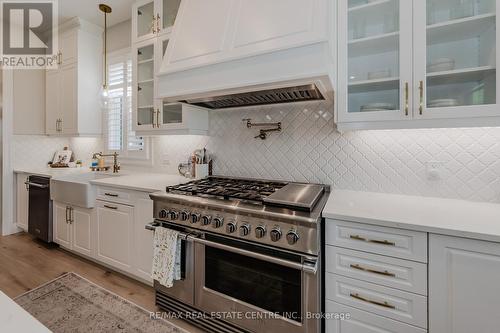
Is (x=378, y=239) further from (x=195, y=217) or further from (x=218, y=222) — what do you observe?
(x=195, y=217)

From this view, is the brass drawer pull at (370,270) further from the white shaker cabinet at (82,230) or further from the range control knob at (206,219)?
the white shaker cabinet at (82,230)

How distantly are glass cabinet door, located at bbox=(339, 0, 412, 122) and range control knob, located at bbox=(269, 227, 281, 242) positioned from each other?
85cm

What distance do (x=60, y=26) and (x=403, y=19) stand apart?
4.10 metres

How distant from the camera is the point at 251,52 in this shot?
1568 mm

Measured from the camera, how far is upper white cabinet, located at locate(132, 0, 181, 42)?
7.91 feet

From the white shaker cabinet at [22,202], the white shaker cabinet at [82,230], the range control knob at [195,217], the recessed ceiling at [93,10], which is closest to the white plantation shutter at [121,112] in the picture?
the recessed ceiling at [93,10]

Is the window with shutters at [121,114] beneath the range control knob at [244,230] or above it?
above

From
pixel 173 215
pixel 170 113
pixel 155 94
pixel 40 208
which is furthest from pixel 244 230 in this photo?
pixel 40 208

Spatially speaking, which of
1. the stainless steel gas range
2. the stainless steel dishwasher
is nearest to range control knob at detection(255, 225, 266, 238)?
the stainless steel gas range

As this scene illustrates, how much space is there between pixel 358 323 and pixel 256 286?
23.2 inches

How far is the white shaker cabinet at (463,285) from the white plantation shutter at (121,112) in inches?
118

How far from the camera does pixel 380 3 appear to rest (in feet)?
5.19

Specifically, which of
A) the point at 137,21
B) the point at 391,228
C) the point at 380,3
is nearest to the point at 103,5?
the point at 137,21

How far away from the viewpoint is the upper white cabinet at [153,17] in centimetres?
241
